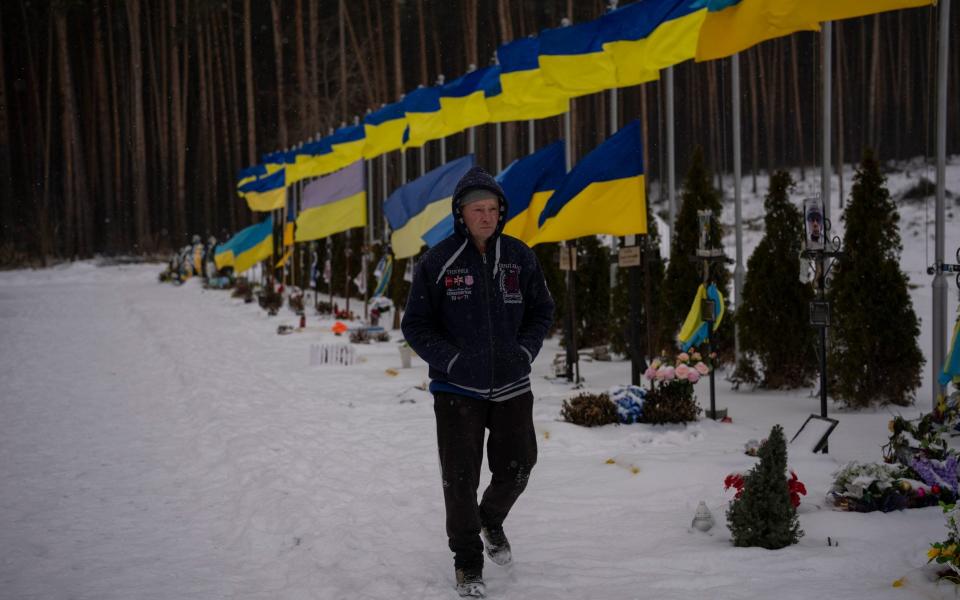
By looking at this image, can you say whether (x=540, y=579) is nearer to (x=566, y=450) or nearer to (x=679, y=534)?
(x=679, y=534)

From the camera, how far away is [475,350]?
3.99 m

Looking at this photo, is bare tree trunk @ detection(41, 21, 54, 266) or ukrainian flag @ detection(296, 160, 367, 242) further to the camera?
bare tree trunk @ detection(41, 21, 54, 266)

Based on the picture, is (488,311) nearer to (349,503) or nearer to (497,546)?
(497,546)

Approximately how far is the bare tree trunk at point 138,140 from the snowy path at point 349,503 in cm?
3167

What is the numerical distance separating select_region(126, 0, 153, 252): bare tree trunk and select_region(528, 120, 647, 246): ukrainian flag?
35456mm

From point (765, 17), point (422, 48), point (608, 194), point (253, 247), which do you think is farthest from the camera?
point (422, 48)

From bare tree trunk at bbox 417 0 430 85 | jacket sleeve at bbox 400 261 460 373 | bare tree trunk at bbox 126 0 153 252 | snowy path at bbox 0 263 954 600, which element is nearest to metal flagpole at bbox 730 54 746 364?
snowy path at bbox 0 263 954 600

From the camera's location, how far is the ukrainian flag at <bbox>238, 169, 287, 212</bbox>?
981 inches

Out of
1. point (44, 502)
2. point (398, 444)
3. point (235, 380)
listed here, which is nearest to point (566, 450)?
point (398, 444)

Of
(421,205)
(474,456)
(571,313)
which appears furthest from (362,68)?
(474,456)

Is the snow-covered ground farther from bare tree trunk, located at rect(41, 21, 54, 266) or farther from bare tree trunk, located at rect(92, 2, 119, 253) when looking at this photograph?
bare tree trunk, located at rect(92, 2, 119, 253)

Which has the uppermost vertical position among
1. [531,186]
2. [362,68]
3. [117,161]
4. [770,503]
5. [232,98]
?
[232,98]

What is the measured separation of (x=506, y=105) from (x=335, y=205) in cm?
613

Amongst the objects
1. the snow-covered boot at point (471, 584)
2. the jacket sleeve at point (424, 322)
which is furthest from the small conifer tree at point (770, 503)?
the jacket sleeve at point (424, 322)
